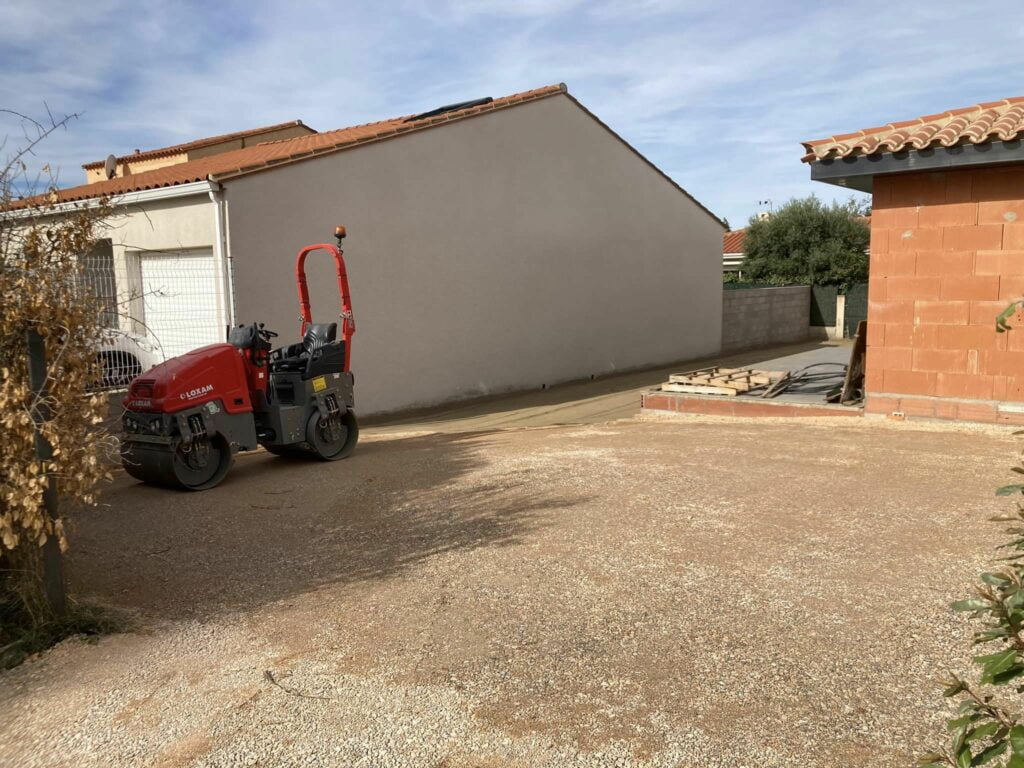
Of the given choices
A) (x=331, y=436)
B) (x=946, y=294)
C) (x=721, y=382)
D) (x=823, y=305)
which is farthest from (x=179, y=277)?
(x=823, y=305)

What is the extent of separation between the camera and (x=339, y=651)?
12.4ft

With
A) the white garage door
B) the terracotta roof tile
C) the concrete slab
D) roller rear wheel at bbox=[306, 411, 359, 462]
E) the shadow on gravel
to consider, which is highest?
the terracotta roof tile

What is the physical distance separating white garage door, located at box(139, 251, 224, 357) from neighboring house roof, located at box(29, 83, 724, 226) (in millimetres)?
1148

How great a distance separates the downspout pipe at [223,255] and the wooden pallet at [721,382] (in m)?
6.32

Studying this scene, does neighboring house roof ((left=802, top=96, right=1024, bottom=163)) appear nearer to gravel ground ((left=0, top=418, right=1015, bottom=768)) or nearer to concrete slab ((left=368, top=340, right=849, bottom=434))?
gravel ground ((left=0, top=418, right=1015, bottom=768))

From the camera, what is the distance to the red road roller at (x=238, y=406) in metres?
6.97

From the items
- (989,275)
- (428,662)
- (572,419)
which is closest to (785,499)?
(428,662)

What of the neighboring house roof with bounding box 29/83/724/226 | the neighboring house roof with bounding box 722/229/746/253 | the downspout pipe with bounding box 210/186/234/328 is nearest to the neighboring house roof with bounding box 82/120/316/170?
the neighboring house roof with bounding box 29/83/724/226

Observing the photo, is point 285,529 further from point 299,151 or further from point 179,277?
point 299,151

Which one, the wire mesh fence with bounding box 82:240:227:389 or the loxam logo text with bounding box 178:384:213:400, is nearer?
the loxam logo text with bounding box 178:384:213:400

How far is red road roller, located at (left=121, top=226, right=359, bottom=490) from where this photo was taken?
697 centimetres

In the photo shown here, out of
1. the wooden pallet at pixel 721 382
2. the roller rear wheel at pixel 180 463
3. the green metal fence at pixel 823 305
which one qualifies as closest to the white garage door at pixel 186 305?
the roller rear wheel at pixel 180 463

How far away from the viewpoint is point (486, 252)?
51.1 ft

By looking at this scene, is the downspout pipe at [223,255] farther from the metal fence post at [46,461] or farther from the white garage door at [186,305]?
the metal fence post at [46,461]
